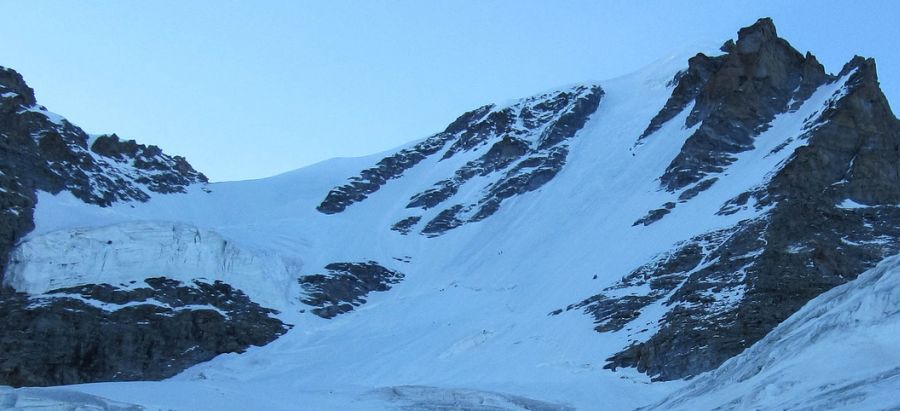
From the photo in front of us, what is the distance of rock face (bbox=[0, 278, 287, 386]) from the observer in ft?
168

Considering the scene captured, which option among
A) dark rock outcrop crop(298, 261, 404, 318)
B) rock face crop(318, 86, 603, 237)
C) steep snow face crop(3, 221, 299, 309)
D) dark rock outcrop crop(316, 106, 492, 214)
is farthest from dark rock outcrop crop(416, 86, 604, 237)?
steep snow face crop(3, 221, 299, 309)

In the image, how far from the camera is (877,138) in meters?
58.7

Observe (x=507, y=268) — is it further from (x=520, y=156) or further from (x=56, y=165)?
(x=56, y=165)

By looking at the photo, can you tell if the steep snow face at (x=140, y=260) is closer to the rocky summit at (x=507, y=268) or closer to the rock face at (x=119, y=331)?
the rocky summit at (x=507, y=268)

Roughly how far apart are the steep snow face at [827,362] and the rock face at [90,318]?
131 ft

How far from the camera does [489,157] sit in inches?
3954

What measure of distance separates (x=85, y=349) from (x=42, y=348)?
2220 mm

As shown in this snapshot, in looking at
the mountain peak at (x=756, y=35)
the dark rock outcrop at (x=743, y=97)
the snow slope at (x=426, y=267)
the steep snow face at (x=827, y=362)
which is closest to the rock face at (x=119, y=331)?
the snow slope at (x=426, y=267)

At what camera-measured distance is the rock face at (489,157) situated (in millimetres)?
87812

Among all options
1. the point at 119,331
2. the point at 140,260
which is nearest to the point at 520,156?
the point at 140,260

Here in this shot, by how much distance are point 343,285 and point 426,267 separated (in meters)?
8.39

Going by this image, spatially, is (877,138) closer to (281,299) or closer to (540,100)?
(281,299)

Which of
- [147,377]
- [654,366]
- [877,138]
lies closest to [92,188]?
[147,377]

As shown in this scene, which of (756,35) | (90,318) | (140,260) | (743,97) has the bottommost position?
(90,318)
